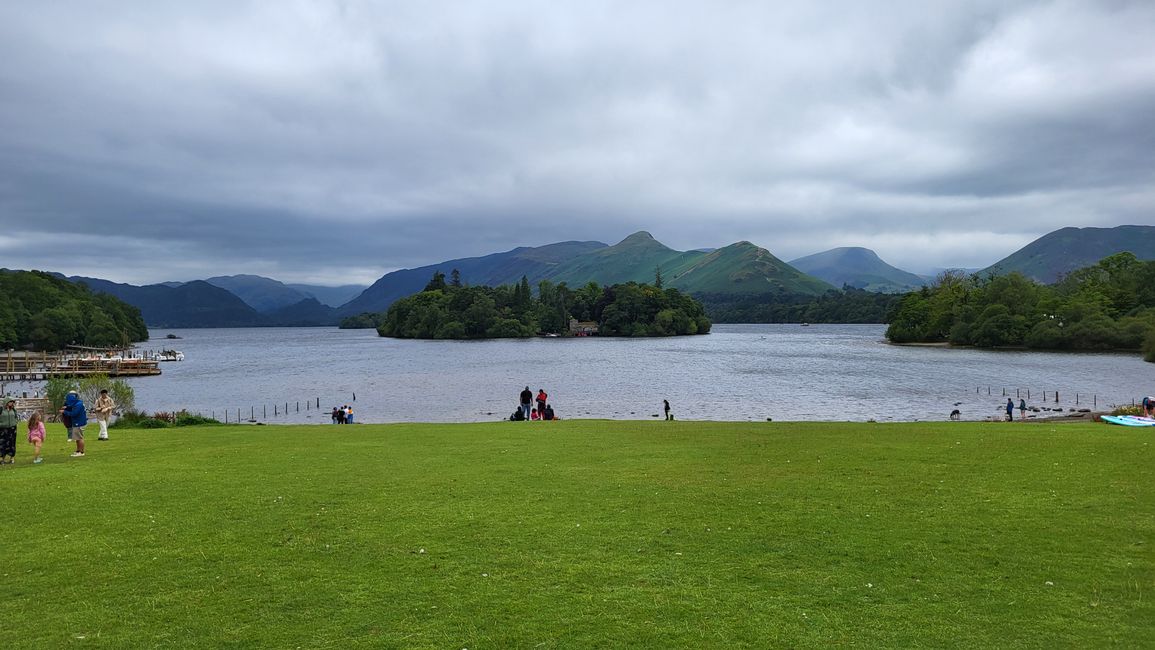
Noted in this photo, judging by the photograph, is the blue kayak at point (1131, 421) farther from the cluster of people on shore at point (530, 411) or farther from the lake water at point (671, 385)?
the cluster of people on shore at point (530, 411)

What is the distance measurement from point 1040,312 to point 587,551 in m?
168

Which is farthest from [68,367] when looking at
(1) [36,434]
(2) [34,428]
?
(1) [36,434]

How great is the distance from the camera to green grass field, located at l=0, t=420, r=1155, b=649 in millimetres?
8219

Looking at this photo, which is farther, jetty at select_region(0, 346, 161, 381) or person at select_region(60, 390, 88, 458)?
jetty at select_region(0, 346, 161, 381)

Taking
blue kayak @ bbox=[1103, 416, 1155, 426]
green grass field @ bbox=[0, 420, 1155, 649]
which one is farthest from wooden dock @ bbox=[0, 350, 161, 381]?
blue kayak @ bbox=[1103, 416, 1155, 426]

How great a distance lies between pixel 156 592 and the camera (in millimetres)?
Result: 9375

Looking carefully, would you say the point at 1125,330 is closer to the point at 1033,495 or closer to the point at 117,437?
the point at 1033,495

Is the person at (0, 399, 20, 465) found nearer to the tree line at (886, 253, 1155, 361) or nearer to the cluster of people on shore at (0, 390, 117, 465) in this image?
the cluster of people on shore at (0, 390, 117, 465)

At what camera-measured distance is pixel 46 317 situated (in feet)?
521

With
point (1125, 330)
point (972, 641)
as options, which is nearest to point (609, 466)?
point (972, 641)

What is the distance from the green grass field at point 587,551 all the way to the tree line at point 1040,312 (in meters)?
127

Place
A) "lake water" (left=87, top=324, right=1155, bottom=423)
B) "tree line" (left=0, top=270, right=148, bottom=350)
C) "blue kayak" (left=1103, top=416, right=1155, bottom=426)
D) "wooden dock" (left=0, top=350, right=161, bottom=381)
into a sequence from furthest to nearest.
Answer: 1. "tree line" (left=0, top=270, right=148, bottom=350)
2. "wooden dock" (left=0, top=350, right=161, bottom=381)
3. "lake water" (left=87, top=324, right=1155, bottom=423)
4. "blue kayak" (left=1103, top=416, right=1155, bottom=426)

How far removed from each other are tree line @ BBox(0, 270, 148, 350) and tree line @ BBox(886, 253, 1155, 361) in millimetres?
197478

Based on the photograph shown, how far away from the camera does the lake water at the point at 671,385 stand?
57.9 m
